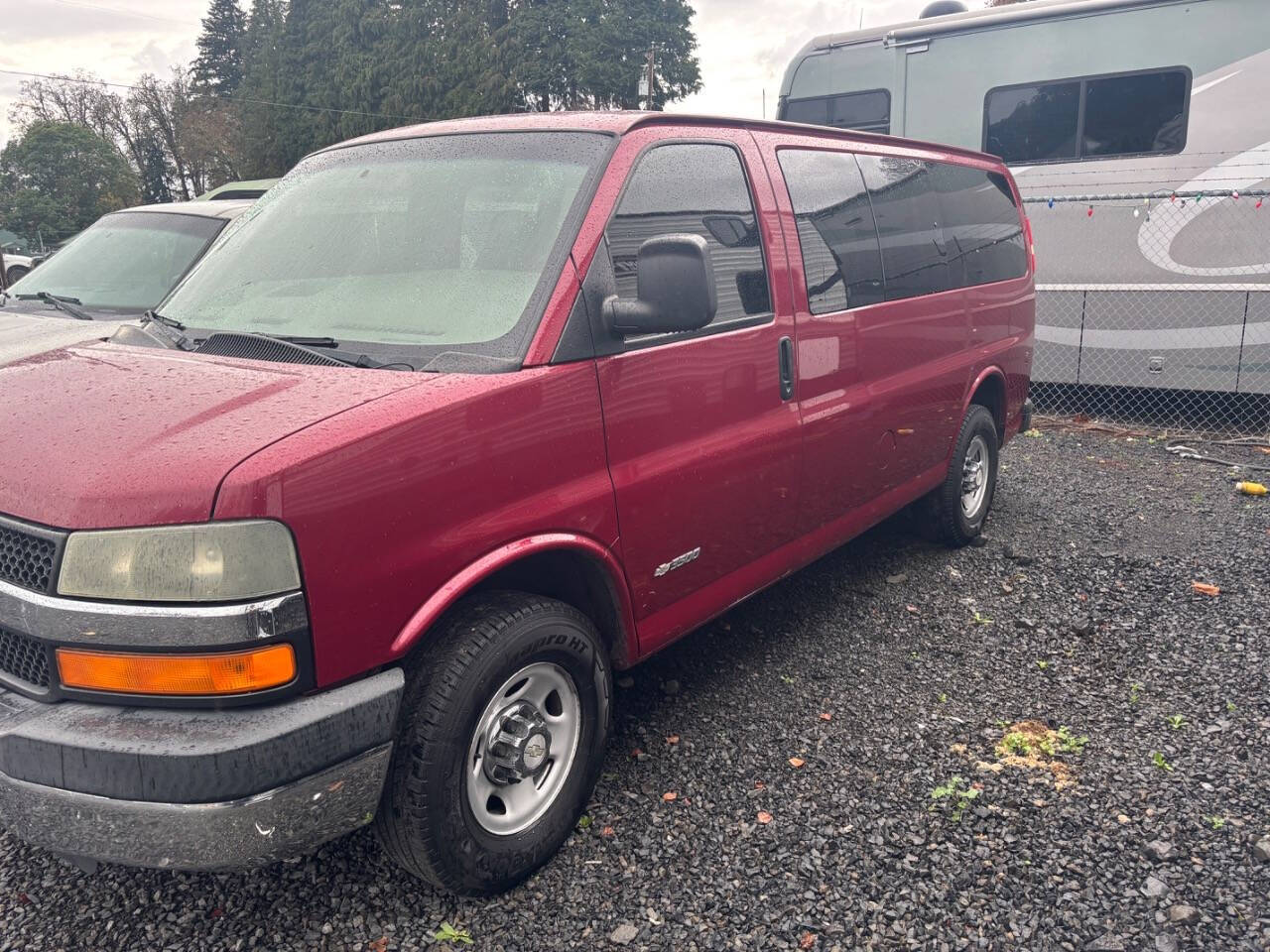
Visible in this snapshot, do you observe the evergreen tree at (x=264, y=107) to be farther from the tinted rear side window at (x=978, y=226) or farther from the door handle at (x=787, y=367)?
the door handle at (x=787, y=367)

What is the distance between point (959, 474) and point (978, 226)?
1357mm

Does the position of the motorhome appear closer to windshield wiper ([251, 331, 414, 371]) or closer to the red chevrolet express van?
the red chevrolet express van

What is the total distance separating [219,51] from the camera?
237 ft

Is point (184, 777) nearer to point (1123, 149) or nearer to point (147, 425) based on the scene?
point (147, 425)

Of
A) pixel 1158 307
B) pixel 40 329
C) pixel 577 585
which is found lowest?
pixel 1158 307

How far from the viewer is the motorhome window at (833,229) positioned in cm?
398

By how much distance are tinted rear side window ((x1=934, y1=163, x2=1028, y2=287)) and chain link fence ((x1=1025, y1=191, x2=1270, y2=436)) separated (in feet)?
9.40

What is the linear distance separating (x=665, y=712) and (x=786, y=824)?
84 cm

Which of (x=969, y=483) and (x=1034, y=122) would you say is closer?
(x=969, y=483)

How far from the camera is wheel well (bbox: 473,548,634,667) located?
118 inches

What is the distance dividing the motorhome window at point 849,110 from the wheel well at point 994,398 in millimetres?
4398

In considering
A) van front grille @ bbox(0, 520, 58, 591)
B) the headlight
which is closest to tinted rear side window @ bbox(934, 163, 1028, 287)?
the headlight

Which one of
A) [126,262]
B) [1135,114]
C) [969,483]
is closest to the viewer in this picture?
[969,483]

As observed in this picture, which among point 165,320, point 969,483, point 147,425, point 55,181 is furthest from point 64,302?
point 55,181
